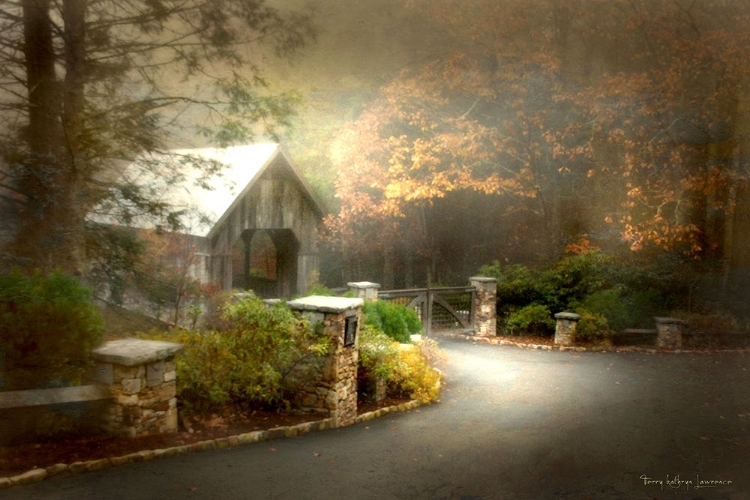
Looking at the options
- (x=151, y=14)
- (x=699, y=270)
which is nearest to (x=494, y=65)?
(x=699, y=270)

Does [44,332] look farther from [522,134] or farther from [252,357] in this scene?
[522,134]

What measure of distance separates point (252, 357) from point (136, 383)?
3.88 feet

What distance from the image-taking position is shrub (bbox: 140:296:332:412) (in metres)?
4.46

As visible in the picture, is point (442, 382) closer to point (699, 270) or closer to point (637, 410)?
point (637, 410)

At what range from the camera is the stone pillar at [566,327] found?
361 inches

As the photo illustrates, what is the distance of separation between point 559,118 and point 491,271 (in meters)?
3.12

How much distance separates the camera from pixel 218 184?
685cm

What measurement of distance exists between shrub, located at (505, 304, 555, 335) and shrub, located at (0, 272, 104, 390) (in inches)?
307

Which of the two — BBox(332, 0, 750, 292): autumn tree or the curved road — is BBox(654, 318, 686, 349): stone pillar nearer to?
BBox(332, 0, 750, 292): autumn tree

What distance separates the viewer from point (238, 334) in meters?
4.77

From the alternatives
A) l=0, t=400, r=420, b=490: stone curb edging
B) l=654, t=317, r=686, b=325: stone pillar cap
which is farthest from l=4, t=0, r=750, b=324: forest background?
l=0, t=400, r=420, b=490: stone curb edging

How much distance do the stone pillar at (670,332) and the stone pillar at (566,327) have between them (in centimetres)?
138

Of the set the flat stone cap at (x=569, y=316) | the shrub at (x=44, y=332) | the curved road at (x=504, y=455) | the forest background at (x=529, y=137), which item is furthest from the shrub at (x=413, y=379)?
the flat stone cap at (x=569, y=316)

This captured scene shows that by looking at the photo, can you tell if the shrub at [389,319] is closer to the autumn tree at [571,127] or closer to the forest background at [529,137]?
the forest background at [529,137]
